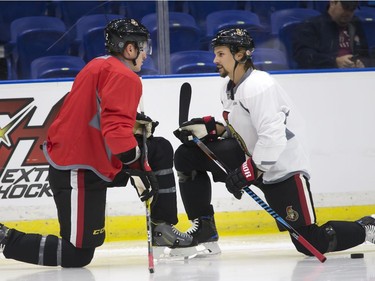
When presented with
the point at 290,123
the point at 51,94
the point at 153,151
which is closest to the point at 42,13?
the point at 51,94

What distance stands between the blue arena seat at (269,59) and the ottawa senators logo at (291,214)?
143 cm

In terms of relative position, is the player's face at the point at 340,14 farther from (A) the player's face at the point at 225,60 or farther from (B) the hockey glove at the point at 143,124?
(B) the hockey glove at the point at 143,124

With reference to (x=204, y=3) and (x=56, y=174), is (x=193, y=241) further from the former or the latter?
(x=204, y=3)

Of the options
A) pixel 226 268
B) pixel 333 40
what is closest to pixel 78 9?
pixel 333 40

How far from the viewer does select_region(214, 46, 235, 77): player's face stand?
13.4ft

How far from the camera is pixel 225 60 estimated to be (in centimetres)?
411

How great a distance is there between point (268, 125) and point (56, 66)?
1.69m

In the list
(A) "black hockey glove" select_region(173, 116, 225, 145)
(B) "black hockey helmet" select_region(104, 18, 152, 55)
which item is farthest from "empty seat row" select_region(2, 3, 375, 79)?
(B) "black hockey helmet" select_region(104, 18, 152, 55)

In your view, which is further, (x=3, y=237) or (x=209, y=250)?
(x=209, y=250)

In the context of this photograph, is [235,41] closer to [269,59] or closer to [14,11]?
[269,59]

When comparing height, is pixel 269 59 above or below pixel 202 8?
below

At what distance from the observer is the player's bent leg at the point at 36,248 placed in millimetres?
3779

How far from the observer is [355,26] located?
546 centimetres

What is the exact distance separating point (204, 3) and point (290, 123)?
5.43 feet
